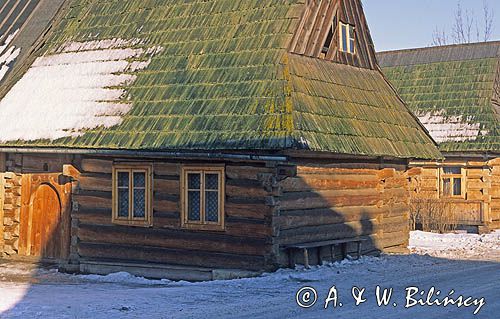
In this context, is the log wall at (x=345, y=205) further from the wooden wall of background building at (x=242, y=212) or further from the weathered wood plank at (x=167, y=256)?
the weathered wood plank at (x=167, y=256)

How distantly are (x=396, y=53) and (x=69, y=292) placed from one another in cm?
2414

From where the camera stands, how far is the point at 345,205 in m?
18.4

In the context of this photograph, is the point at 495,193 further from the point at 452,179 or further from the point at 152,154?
the point at 152,154

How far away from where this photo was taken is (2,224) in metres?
20.0

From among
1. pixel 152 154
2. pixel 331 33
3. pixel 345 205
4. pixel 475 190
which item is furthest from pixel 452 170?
pixel 152 154

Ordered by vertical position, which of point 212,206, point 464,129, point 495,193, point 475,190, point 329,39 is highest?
point 329,39

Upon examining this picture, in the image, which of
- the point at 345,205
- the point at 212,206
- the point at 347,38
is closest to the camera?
the point at 212,206

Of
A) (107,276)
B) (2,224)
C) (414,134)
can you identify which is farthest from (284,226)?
(2,224)

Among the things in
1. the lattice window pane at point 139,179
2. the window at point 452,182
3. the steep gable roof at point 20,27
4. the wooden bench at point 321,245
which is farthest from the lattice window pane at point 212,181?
the window at point 452,182

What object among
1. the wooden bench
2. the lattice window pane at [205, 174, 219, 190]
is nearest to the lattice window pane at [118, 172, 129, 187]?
the lattice window pane at [205, 174, 219, 190]

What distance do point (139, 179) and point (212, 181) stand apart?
190 centimetres

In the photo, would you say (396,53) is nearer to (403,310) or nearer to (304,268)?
(304,268)

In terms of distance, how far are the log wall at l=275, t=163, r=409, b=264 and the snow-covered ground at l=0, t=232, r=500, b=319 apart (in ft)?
2.51

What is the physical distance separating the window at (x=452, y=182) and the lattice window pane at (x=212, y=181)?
1484 centimetres
